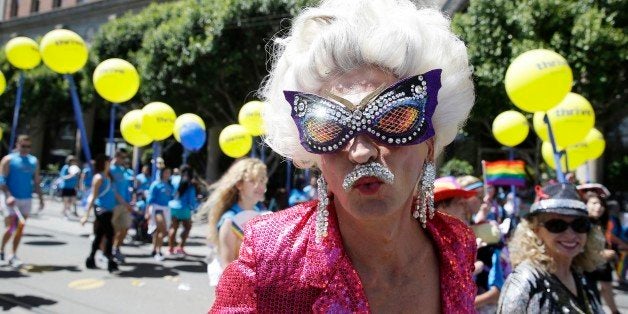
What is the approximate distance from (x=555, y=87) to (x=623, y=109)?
983 cm

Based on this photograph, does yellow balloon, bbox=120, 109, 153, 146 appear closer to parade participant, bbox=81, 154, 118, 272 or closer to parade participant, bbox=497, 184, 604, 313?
parade participant, bbox=81, 154, 118, 272

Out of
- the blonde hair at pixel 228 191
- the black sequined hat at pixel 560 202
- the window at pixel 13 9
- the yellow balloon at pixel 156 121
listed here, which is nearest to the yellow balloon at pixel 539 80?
the black sequined hat at pixel 560 202

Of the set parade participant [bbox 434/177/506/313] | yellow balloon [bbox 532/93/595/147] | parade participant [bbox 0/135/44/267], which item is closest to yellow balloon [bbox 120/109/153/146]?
parade participant [bbox 0/135/44/267]

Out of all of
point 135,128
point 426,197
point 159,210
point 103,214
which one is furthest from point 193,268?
point 426,197

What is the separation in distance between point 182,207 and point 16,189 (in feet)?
9.06

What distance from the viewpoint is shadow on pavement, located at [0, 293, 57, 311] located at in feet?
18.1

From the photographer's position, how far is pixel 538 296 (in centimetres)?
249

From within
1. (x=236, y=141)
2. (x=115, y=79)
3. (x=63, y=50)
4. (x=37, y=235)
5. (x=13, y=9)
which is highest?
(x=13, y=9)

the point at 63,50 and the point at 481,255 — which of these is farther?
the point at 63,50

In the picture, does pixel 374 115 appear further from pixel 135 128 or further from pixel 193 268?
pixel 135 128

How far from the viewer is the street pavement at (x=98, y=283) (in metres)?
5.78

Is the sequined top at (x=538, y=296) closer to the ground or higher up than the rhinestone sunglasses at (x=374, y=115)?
closer to the ground

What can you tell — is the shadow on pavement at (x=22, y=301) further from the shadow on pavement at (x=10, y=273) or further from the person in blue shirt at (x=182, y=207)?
the person in blue shirt at (x=182, y=207)

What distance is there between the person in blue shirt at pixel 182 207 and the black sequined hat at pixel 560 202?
7565mm
